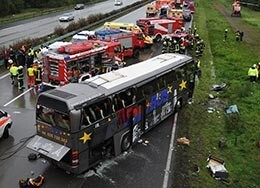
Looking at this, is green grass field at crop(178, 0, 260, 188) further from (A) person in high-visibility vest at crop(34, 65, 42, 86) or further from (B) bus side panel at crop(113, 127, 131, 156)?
(A) person in high-visibility vest at crop(34, 65, 42, 86)

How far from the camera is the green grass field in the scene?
12556mm

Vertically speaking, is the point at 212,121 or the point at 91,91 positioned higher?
the point at 91,91

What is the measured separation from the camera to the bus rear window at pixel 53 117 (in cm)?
1076

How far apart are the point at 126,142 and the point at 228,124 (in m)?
5.45

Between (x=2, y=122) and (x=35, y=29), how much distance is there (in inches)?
1390

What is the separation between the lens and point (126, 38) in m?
28.8

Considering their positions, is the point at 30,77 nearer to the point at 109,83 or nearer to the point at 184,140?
the point at 109,83

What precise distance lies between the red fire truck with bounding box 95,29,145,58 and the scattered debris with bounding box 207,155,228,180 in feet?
49.8

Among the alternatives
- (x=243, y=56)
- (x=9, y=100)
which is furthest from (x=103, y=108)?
(x=243, y=56)

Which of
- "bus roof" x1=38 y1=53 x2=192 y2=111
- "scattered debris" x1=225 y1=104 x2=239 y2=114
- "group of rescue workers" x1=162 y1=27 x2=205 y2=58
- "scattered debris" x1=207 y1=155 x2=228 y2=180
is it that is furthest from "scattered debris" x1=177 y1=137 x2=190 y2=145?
"group of rescue workers" x1=162 y1=27 x2=205 y2=58

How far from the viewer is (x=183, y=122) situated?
54.1 feet

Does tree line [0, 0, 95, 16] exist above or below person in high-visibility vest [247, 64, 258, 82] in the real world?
below

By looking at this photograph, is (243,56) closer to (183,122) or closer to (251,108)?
(251,108)

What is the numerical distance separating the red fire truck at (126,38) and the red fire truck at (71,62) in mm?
5447
